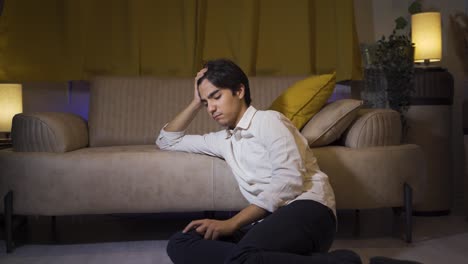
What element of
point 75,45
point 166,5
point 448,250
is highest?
point 166,5

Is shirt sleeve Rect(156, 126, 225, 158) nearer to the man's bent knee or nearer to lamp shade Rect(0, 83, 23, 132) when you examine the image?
the man's bent knee

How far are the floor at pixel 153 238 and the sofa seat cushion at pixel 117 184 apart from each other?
0.18m

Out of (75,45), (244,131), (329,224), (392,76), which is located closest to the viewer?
(329,224)

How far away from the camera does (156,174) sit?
77.3 inches

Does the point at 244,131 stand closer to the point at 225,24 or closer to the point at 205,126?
the point at 205,126

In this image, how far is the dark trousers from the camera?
123 cm

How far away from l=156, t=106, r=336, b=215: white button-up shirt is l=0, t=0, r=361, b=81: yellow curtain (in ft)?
4.79

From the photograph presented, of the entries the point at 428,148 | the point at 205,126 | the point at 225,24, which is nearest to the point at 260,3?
the point at 225,24

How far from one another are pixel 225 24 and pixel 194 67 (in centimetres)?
34

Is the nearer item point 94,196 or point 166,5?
point 94,196

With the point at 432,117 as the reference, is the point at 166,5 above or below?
above

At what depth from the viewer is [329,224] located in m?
1.39

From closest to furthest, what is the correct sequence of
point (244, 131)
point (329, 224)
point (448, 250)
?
1. point (329, 224)
2. point (244, 131)
3. point (448, 250)

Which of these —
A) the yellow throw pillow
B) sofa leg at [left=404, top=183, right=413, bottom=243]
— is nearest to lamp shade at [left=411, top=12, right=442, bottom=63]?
the yellow throw pillow
